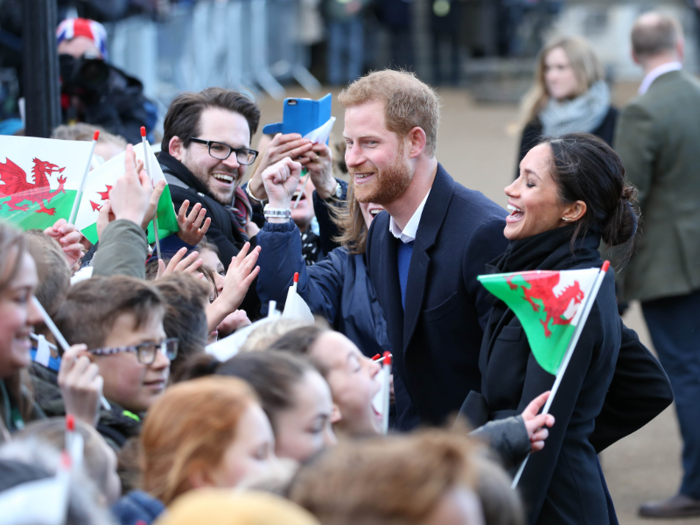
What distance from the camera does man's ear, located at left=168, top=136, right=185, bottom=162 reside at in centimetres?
410

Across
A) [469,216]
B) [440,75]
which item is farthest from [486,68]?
[469,216]

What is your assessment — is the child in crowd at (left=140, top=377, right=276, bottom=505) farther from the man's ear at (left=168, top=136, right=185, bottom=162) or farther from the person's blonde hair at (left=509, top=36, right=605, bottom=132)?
the person's blonde hair at (left=509, top=36, right=605, bottom=132)

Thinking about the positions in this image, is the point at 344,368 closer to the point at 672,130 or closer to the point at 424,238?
the point at 424,238

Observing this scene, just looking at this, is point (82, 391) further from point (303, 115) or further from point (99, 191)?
point (303, 115)

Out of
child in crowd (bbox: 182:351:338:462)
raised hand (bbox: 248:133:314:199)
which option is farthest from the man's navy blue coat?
child in crowd (bbox: 182:351:338:462)

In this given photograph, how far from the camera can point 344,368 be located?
2428 mm

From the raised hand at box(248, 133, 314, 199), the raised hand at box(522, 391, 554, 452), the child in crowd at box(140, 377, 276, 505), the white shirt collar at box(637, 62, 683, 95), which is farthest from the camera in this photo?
the white shirt collar at box(637, 62, 683, 95)

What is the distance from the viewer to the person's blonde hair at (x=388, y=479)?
56.6 inches

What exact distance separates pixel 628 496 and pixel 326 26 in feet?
40.2

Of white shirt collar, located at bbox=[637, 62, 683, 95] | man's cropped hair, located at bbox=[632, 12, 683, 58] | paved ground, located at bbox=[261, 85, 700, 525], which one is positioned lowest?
paved ground, located at bbox=[261, 85, 700, 525]

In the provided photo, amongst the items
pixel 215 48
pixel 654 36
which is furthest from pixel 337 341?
pixel 215 48

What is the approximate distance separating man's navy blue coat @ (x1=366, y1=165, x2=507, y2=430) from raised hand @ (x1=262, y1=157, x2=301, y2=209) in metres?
0.55

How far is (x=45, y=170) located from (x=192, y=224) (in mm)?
568

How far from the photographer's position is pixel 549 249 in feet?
10.0
